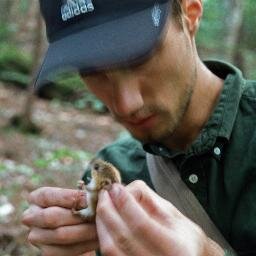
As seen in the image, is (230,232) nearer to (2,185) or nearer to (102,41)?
(102,41)

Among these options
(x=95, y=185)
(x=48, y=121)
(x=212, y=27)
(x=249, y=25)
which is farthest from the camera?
(x=212, y=27)

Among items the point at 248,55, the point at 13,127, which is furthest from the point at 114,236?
the point at 248,55

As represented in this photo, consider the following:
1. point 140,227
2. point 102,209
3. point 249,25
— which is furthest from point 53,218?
point 249,25

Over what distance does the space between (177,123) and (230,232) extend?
0.48 metres

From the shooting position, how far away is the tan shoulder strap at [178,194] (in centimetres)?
209

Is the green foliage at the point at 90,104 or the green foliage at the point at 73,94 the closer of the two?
the green foliage at the point at 90,104

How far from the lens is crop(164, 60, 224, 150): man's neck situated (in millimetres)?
2273

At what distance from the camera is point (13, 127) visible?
33.8ft

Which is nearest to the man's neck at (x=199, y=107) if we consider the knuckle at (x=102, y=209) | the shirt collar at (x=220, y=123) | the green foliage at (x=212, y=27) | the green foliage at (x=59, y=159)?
the shirt collar at (x=220, y=123)

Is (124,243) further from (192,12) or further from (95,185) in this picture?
(192,12)

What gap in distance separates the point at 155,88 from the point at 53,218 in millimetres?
666

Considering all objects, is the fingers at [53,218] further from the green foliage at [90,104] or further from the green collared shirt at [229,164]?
the green foliage at [90,104]

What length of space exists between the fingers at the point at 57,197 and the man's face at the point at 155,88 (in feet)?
1.37

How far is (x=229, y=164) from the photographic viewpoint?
215cm
